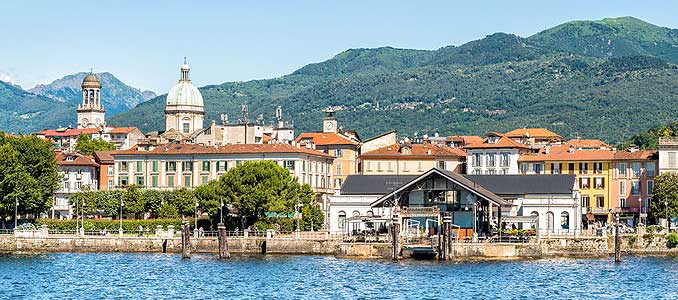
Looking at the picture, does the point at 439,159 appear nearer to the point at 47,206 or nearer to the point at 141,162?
the point at 141,162

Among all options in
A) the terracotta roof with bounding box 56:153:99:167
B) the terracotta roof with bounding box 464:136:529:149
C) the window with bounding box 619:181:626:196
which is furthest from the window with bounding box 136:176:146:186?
the window with bounding box 619:181:626:196

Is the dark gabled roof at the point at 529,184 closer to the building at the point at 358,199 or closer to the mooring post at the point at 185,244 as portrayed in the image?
the building at the point at 358,199

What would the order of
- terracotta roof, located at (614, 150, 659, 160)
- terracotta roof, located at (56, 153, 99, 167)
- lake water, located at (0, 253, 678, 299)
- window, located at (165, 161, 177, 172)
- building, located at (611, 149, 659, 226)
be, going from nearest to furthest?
lake water, located at (0, 253, 678, 299) < building, located at (611, 149, 659, 226) < terracotta roof, located at (614, 150, 659, 160) < window, located at (165, 161, 177, 172) < terracotta roof, located at (56, 153, 99, 167)

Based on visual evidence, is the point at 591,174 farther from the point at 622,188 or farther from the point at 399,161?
the point at 399,161

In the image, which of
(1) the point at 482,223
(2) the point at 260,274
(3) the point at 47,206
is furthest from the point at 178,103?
(2) the point at 260,274

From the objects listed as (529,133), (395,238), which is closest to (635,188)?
(529,133)

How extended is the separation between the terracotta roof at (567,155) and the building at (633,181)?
1.66 meters

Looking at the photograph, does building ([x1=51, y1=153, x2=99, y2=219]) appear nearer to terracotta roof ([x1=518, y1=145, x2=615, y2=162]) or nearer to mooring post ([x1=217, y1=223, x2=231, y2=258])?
terracotta roof ([x1=518, y1=145, x2=615, y2=162])

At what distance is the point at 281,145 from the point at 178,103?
51.5 meters

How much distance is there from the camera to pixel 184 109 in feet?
604

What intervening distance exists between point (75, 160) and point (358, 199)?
4991 cm

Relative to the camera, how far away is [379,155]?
482 ft

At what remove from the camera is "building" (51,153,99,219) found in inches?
5635

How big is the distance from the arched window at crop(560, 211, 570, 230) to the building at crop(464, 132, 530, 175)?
127 feet
